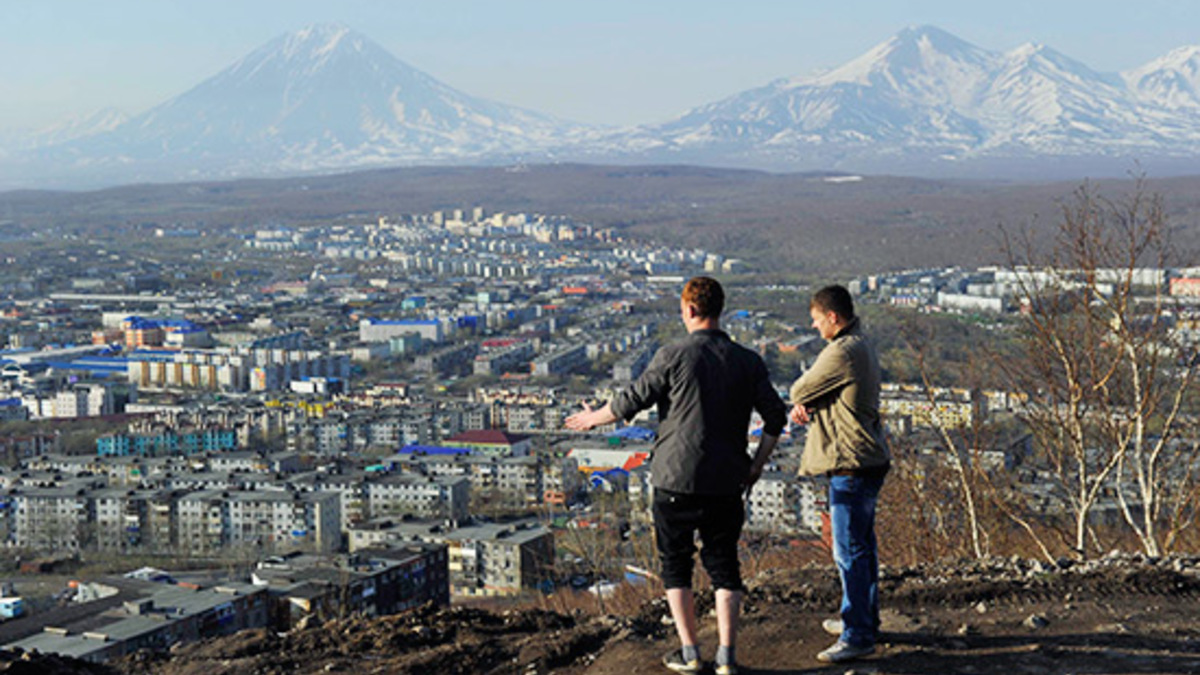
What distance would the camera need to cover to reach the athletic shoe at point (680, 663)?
238 centimetres

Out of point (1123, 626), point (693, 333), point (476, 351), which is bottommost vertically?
point (476, 351)

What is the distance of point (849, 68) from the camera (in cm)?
12438

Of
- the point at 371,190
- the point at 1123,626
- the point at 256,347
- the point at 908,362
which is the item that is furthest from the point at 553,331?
the point at 371,190

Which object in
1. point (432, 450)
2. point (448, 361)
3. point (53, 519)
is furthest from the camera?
point (448, 361)

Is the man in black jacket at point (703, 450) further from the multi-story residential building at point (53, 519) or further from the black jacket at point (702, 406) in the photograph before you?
the multi-story residential building at point (53, 519)

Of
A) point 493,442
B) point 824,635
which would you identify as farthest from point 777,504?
point 824,635

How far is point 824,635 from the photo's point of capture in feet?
8.57

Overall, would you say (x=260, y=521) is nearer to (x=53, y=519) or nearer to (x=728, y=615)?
(x=53, y=519)

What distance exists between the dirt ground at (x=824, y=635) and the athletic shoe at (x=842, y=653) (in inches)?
0.6

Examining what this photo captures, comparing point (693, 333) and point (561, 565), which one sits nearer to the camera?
point (693, 333)

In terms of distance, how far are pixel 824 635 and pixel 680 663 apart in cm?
34

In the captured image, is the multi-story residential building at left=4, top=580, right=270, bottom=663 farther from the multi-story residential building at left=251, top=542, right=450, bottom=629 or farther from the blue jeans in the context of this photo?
the blue jeans

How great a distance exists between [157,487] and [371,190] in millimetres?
57964

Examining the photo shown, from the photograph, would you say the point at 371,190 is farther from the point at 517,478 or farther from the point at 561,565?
the point at 561,565
